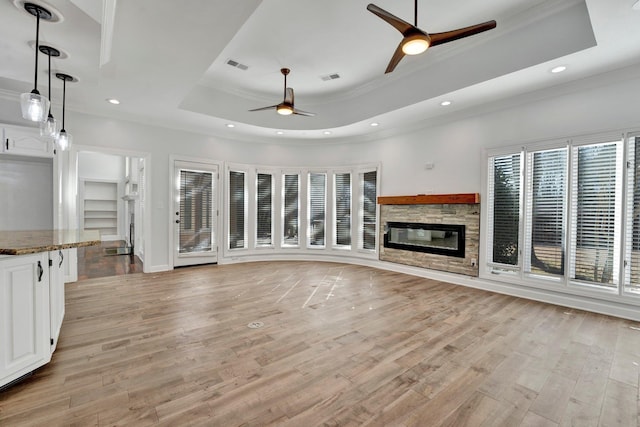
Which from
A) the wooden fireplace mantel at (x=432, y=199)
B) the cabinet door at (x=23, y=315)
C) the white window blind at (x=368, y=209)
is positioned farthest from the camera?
the white window blind at (x=368, y=209)

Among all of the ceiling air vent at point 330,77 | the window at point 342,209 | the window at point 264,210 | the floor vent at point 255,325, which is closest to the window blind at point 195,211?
the window at point 264,210

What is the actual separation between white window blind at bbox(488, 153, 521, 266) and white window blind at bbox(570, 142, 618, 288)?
692 millimetres

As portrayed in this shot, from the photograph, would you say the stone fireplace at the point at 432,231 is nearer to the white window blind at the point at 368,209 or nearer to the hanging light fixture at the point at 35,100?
the white window blind at the point at 368,209

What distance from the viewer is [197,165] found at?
6.21 meters

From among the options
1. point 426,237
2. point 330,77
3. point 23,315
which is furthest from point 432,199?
point 23,315

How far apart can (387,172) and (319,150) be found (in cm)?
190

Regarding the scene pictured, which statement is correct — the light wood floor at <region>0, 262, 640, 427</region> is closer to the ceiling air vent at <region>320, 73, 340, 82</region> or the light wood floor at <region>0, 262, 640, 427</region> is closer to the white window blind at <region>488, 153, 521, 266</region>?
the white window blind at <region>488, 153, 521, 266</region>

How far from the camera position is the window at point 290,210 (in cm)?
729

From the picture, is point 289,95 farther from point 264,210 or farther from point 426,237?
point 426,237

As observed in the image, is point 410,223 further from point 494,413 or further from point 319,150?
point 494,413

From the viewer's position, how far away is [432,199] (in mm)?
5379

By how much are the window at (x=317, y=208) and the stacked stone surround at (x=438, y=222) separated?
1.53 m

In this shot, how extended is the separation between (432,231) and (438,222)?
223 mm

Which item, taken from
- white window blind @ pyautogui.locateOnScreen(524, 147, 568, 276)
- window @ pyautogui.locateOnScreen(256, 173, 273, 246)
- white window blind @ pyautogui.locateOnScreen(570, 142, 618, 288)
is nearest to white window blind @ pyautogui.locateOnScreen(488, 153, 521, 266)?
white window blind @ pyautogui.locateOnScreen(524, 147, 568, 276)
